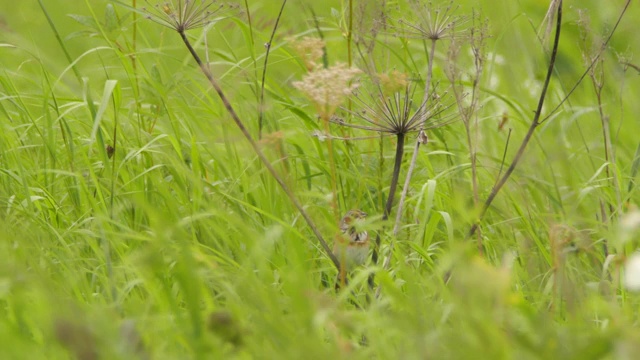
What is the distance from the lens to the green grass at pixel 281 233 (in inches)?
63.6

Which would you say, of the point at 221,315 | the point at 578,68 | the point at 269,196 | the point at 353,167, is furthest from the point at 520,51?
the point at 221,315

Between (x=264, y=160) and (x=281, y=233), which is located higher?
(x=264, y=160)

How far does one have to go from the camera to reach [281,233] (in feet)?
8.12

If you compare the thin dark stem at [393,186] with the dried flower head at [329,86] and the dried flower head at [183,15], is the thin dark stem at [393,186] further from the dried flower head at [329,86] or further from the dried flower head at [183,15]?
the dried flower head at [183,15]

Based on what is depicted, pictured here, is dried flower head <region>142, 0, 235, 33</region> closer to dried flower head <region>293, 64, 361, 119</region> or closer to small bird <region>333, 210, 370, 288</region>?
dried flower head <region>293, 64, 361, 119</region>

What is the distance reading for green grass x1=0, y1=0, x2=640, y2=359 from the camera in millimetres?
1615

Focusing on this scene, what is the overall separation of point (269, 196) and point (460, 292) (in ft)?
4.13

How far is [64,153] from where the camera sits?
3.23 metres

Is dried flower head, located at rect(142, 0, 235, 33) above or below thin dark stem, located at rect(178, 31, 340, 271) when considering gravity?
above

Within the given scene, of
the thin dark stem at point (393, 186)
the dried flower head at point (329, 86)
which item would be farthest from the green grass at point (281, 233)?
Answer: the dried flower head at point (329, 86)

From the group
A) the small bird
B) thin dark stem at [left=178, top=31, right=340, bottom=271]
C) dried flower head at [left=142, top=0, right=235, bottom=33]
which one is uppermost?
dried flower head at [left=142, top=0, right=235, bottom=33]

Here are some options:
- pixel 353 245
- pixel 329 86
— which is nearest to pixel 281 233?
pixel 353 245

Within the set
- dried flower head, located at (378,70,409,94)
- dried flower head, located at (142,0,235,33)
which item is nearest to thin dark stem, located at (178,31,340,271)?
dried flower head, located at (142,0,235,33)

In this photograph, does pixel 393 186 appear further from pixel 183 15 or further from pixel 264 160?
pixel 183 15
